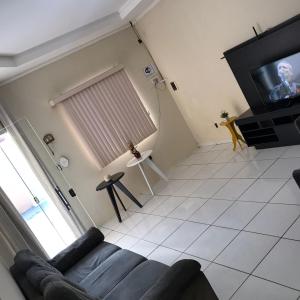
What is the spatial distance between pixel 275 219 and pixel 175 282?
4.92 ft

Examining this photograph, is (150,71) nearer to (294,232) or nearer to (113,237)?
(113,237)

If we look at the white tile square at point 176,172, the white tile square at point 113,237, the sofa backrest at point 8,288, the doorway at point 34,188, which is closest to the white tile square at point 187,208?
the white tile square at point 113,237

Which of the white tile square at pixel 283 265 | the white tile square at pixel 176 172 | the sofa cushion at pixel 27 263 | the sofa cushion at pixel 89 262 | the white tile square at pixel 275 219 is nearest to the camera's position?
the white tile square at pixel 283 265

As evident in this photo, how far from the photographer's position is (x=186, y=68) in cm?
580

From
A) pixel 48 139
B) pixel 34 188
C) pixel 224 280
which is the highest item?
pixel 48 139

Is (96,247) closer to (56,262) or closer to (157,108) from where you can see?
(56,262)

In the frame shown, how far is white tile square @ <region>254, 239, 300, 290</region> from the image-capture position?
2.38 metres

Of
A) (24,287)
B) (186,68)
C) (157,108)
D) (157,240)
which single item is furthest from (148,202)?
(24,287)

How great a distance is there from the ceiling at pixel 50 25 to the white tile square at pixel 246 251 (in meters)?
2.81

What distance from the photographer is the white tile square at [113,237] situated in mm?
4637

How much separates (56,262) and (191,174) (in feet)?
8.93

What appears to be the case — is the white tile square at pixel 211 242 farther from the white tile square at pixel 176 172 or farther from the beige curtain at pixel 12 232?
the white tile square at pixel 176 172

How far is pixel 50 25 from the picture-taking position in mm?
3893

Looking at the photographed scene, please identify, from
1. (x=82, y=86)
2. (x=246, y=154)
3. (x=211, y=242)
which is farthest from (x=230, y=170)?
(x=82, y=86)
